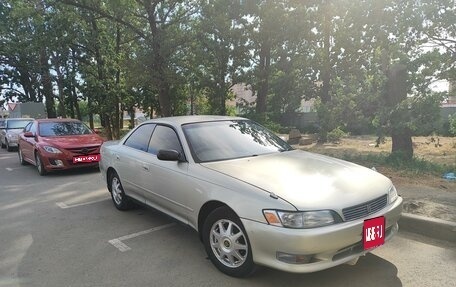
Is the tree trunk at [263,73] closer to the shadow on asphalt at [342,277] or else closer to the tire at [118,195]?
the tire at [118,195]

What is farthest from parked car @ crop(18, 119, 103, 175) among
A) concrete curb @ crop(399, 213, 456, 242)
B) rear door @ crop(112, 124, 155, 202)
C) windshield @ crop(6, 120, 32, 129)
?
windshield @ crop(6, 120, 32, 129)

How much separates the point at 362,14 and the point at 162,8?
9162mm

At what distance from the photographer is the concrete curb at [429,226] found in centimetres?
450

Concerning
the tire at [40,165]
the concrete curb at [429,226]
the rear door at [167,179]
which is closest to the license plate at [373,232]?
the concrete curb at [429,226]

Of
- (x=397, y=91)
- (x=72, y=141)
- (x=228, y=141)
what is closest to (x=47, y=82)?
(x=72, y=141)

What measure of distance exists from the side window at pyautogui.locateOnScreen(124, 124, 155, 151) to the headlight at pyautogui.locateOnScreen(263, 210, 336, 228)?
2638mm

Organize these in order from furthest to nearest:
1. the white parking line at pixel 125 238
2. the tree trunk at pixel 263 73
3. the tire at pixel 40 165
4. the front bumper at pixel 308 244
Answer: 1. the tree trunk at pixel 263 73
2. the tire at pixel 40 165
3. the white parking line at pixel 125 238
4. the front bumper at pixel 308 244

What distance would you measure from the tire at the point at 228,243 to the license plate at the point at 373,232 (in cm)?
100

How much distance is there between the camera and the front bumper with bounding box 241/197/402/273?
3127mm

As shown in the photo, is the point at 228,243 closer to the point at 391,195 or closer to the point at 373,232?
the point at 373,232

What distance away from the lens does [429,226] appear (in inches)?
184

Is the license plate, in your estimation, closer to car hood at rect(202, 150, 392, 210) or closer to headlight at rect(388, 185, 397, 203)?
car hood at rect(202, 150, 392, 210)

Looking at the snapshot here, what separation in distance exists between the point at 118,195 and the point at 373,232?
157 inches

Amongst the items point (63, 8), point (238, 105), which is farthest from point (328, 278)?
point (238, 105)
